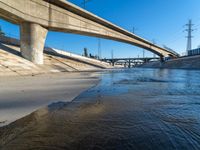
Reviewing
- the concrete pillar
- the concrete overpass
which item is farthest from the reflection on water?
the concrete pillar

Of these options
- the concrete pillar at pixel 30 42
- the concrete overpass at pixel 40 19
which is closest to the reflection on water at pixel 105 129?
the concrete overpass at pixel 40 19

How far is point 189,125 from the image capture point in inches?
182

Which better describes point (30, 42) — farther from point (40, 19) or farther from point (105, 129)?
point (105, 129)

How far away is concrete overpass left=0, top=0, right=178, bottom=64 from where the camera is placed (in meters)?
30.9

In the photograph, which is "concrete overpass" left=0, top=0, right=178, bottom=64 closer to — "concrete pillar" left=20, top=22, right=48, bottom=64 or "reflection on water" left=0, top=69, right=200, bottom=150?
"concrete pillar" left=20, top=22, right=48, bottom=64

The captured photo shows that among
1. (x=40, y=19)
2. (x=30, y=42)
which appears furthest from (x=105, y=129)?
(x=40, y=19)

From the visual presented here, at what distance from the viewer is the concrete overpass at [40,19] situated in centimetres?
3090

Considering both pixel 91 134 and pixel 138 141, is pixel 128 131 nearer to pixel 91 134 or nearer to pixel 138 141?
pixel 138 141

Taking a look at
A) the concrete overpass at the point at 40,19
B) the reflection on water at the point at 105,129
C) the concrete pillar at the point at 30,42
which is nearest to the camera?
the reflection on water at the point at 105,129

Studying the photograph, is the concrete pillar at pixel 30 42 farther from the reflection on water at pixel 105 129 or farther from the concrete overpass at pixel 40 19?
the reflection on water at pixel 105 129

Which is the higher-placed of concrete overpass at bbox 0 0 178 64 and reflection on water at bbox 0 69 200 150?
concrete overpass at bbox 0 0 178 64

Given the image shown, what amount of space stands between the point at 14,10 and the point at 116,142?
104 feet

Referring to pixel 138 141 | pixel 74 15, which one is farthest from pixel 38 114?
pixel 74 15

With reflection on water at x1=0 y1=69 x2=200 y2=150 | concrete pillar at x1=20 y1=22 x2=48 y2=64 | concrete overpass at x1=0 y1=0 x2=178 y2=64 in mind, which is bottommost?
reflection on water at x1=0 y1=69 x2=200 y2=150
